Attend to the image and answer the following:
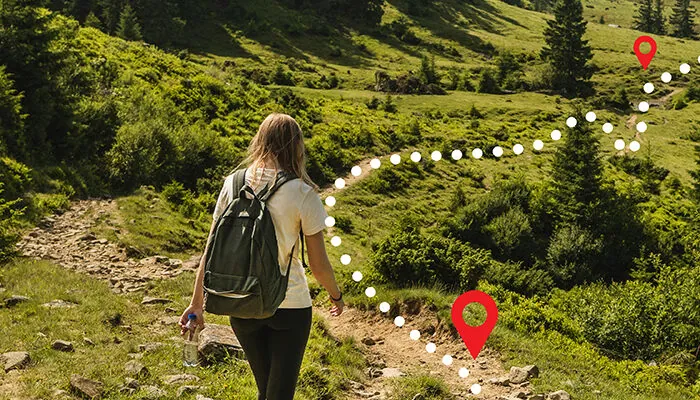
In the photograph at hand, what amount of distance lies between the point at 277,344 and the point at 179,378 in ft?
12.0

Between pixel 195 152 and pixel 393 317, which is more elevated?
pixel 195 152

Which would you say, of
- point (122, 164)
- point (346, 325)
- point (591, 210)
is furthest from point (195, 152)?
point (591, 210)

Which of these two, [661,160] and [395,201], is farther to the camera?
[661,160]

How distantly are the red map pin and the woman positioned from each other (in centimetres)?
661

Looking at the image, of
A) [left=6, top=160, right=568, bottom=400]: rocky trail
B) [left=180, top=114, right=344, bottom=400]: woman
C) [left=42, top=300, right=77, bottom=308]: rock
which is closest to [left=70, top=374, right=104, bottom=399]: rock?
[left=6, top=160, right=568, bottom=400]: rocky trail

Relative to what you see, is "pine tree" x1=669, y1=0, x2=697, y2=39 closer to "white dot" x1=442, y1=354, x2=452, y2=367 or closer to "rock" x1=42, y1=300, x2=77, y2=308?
"white dot" x1=442, y1=354, x2=452, y2=367

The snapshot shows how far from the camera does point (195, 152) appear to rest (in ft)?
85.3

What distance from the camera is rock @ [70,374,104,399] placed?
20.5 ft

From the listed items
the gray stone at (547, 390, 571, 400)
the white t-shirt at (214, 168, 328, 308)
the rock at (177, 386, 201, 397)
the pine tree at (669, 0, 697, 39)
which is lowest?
the gray stone at (547, 390, 571, 400)

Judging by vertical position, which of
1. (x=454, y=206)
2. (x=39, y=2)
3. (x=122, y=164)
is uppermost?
(x=39, y=2)

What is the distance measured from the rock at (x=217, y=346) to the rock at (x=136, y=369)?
2.88ft

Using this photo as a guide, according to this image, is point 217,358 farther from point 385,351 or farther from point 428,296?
point 428,296

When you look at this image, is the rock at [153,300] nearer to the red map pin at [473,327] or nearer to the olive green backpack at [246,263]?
the red map pin at [473,327]

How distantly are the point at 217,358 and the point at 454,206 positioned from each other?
84.6 ft
